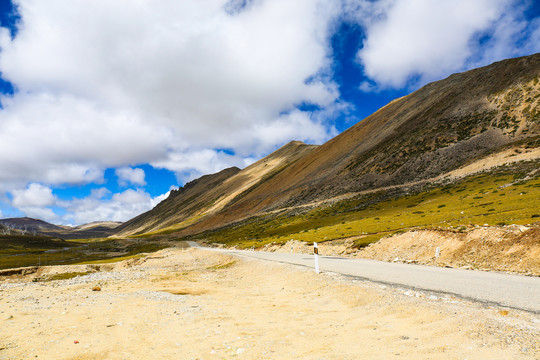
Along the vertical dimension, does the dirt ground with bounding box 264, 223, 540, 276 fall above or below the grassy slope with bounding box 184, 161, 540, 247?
below

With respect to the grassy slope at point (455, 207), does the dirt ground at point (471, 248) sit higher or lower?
lower

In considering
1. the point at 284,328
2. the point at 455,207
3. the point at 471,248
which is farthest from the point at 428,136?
the point at 284,328

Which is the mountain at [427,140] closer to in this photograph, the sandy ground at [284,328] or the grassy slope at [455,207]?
the grassy slope at [455,207]

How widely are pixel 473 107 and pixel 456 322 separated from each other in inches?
4859

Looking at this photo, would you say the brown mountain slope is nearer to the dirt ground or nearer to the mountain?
the mountain

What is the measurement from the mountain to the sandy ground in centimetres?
7871

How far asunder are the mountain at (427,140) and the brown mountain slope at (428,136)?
23 cm

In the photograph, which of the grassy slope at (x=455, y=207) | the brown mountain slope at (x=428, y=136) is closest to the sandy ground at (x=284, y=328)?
the grassy slope at (x=455, y=207)

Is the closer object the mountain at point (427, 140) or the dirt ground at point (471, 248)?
the dirt ground at point (471, 248)

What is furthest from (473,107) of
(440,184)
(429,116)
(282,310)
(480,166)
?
(282,310)

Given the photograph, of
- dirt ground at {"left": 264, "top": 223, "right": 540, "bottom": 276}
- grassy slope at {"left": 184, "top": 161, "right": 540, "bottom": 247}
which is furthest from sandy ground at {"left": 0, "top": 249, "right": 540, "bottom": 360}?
grassy slope at {"left": 184, "top": 161, "right": 540, "bottom": 247}

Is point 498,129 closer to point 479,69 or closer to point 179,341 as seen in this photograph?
point 479,69

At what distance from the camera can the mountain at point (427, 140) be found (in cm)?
8300

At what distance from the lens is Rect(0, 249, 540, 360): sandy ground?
5.92 meters
